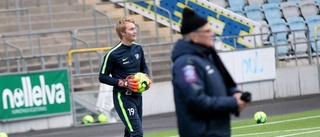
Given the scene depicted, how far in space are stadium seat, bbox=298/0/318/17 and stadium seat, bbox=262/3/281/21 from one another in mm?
1036

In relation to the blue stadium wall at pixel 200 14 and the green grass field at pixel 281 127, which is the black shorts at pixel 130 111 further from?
the blue stadium wall at pixel 200 14

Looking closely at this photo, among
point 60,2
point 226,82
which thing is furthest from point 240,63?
point 226,82

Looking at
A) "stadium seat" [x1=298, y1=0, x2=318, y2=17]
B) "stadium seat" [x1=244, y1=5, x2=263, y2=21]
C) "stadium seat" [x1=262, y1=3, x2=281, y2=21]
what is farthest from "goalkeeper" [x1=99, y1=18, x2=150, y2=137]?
"stadium seat" [x1=298, y1=0, x2=318, y2=17]

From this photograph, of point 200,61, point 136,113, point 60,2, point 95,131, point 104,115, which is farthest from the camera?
point 60,2

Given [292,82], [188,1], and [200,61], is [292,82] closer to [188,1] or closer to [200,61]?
[188,1]

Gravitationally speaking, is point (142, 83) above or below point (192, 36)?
below

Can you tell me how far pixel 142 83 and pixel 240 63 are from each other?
530 inches

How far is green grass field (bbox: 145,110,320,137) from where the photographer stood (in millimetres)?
16359

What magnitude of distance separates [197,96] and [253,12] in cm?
2282

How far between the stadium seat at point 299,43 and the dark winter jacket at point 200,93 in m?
19.1

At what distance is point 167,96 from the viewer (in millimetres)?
24859

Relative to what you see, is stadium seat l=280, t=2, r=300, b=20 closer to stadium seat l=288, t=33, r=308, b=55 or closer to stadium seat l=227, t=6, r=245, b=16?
stadium seat l=227, t=6, r=245, b=16

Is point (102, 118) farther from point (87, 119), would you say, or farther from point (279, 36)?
point (279, 36)

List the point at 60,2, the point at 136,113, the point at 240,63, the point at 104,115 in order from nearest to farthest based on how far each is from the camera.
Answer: the point at 136,113 < the point at 104,115 < the point at 240,63 < the point at 60,2
